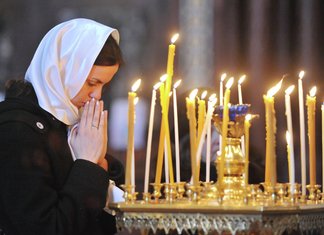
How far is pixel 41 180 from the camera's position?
2.24 meters

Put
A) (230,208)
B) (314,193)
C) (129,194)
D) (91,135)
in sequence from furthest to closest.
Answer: (91,135), (314,193), (129,194), (230,208)

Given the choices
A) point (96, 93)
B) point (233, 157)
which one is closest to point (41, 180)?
point (96, 93)

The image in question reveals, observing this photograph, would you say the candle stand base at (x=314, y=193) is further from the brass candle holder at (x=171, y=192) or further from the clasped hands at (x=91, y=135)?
the clasped hands at (x=91, y=135)

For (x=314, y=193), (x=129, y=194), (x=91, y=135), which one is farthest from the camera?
(x=91, y=135)

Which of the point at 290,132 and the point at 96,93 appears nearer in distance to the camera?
the point at 290,132

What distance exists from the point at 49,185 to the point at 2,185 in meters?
0.12

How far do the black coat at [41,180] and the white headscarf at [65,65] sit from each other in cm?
5

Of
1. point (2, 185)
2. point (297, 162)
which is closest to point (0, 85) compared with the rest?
point (297, 162)

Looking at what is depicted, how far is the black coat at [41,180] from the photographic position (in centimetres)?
222

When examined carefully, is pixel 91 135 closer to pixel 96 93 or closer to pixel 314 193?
pixel 96 93

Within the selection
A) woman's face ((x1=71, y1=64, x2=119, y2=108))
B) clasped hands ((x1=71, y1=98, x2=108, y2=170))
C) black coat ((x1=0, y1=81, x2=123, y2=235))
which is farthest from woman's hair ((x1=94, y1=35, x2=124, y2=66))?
black coat ((x1=0, y1=81, x2=123, y2=235))

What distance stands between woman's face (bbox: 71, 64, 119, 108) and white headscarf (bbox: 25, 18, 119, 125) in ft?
0.07

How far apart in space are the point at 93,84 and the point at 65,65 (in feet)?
0.31

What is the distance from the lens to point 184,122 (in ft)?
12.2
